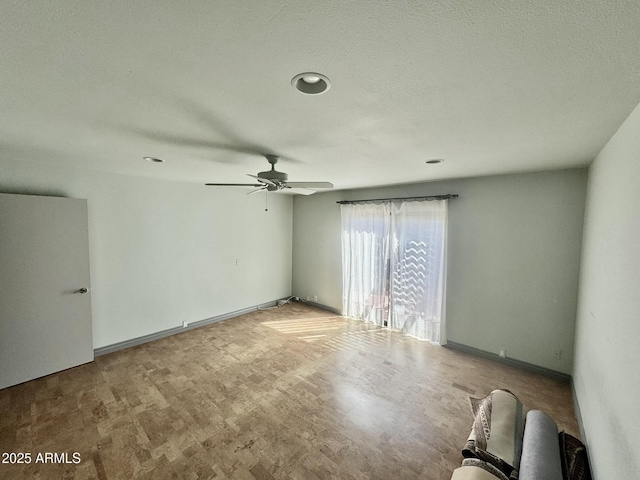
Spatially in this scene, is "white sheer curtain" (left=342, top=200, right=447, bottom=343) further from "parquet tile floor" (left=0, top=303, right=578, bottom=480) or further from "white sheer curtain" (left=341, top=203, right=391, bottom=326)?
"parquet tile floor" (left=0, top=303, right=578, bottom=480)

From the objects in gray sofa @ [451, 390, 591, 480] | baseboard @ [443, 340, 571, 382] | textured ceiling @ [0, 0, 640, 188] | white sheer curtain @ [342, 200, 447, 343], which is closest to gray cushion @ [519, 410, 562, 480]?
gray sofa @ [451, 390, 591, 480]

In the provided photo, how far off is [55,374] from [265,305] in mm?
3028

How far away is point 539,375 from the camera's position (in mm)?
2912

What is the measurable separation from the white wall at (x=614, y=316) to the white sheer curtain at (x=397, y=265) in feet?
5.07

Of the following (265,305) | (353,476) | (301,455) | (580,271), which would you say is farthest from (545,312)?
(265,305)

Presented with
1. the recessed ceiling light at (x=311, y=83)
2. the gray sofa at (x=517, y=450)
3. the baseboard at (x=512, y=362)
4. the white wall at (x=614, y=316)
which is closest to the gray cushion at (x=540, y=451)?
the gray sofa at (x=517, y=450)

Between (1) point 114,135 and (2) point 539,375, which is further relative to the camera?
(2) point 539,375

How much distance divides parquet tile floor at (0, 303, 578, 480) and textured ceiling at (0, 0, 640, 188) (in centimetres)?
236

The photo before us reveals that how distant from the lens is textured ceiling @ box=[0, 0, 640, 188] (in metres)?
0.80

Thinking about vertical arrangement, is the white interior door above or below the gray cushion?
above

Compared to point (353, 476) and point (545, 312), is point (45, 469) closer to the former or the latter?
point (353, 476)

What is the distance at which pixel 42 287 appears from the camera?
276cm

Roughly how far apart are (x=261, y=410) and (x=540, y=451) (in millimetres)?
2063

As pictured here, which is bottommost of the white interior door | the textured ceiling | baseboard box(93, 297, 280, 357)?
baseboard box(93, 297, 280, 357)
